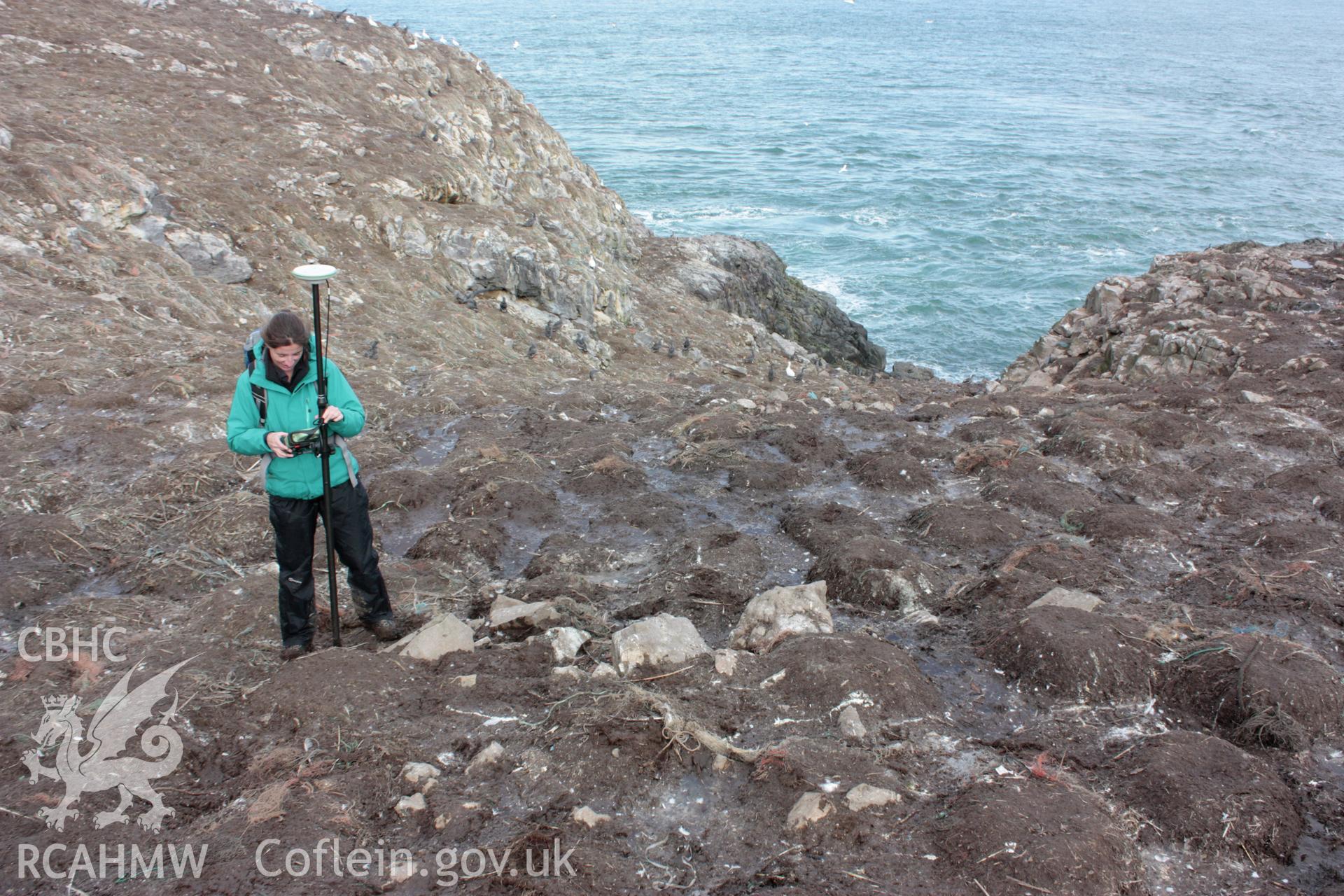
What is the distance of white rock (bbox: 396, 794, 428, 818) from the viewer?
3410 mm

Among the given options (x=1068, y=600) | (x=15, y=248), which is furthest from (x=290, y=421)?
(x=15, y=248)

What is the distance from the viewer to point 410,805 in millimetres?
3426

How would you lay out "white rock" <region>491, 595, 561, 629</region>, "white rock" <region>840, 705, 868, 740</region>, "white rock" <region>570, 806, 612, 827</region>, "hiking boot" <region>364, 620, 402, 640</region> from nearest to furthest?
"white rock" <region>570, 806, 612, 827</region>, "white rock" <region>840, 705, 868, 740</region>, "hiking boot" <region>364, 620, 402, 640</region>, "white rock" <region>491, 595, 561, 629</region>

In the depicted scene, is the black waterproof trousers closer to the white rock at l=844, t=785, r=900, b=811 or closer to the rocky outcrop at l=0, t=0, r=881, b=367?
the white rock at l=844, t=785, r=900, b=811

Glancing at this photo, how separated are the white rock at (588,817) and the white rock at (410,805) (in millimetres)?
629

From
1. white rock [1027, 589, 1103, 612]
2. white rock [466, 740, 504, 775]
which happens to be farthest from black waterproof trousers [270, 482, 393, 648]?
white rock [1027, 589, 1103, 612]

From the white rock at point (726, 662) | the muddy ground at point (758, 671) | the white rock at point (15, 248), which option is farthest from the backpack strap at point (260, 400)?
the white rock at point (15, 248)

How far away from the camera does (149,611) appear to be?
489cm

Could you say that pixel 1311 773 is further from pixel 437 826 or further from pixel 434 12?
pixel 434 12

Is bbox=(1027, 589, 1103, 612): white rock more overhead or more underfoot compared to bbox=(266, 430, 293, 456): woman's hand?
more underfoot

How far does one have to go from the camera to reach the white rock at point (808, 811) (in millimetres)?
3395

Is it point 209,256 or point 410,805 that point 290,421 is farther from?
point 209,256

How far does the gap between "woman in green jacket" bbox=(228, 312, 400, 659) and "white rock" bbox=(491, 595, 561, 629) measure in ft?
2.68

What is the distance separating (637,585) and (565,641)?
1176mm
